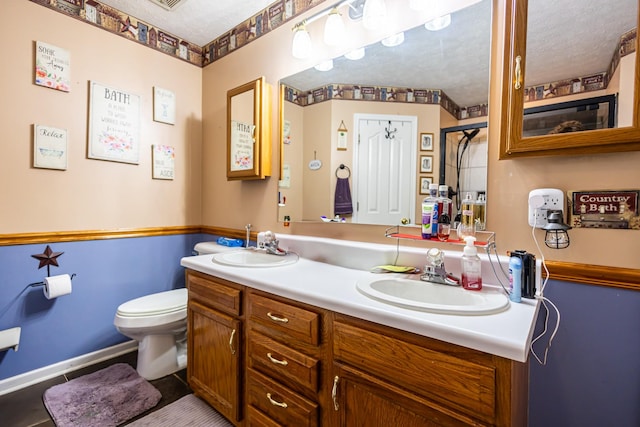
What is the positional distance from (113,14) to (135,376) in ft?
7.98

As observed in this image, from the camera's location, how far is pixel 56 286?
1745 millimetres

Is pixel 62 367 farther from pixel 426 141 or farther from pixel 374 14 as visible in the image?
pixel 374 14

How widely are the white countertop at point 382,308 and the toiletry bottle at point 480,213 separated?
121mm

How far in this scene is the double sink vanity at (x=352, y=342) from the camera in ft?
2.43

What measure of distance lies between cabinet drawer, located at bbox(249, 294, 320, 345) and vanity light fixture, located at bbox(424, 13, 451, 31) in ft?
4.30

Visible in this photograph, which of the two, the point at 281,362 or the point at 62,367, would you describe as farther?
the point at 62,367

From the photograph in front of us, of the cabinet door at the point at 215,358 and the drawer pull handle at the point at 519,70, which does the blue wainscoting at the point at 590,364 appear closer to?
the drawer pull handle at the point at 519,70

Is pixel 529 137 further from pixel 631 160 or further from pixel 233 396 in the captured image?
pixel 233 396

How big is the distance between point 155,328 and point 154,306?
0.42 ft

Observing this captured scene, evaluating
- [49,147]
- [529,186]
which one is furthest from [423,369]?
[49,147]

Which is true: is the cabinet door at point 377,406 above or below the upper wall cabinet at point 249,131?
below

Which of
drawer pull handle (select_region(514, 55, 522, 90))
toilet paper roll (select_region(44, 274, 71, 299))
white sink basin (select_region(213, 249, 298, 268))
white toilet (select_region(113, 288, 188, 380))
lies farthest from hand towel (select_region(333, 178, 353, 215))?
toilet paper roll (select_region(44, 274, 71, 299))

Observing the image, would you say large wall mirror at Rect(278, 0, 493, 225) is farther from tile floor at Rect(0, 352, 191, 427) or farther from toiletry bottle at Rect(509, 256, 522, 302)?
tile floor at Rect(0, 352, 191, 427)

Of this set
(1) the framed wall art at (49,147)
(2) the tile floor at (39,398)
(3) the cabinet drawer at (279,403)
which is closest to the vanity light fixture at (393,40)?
(3) the cabinet drawer at (279,403)
